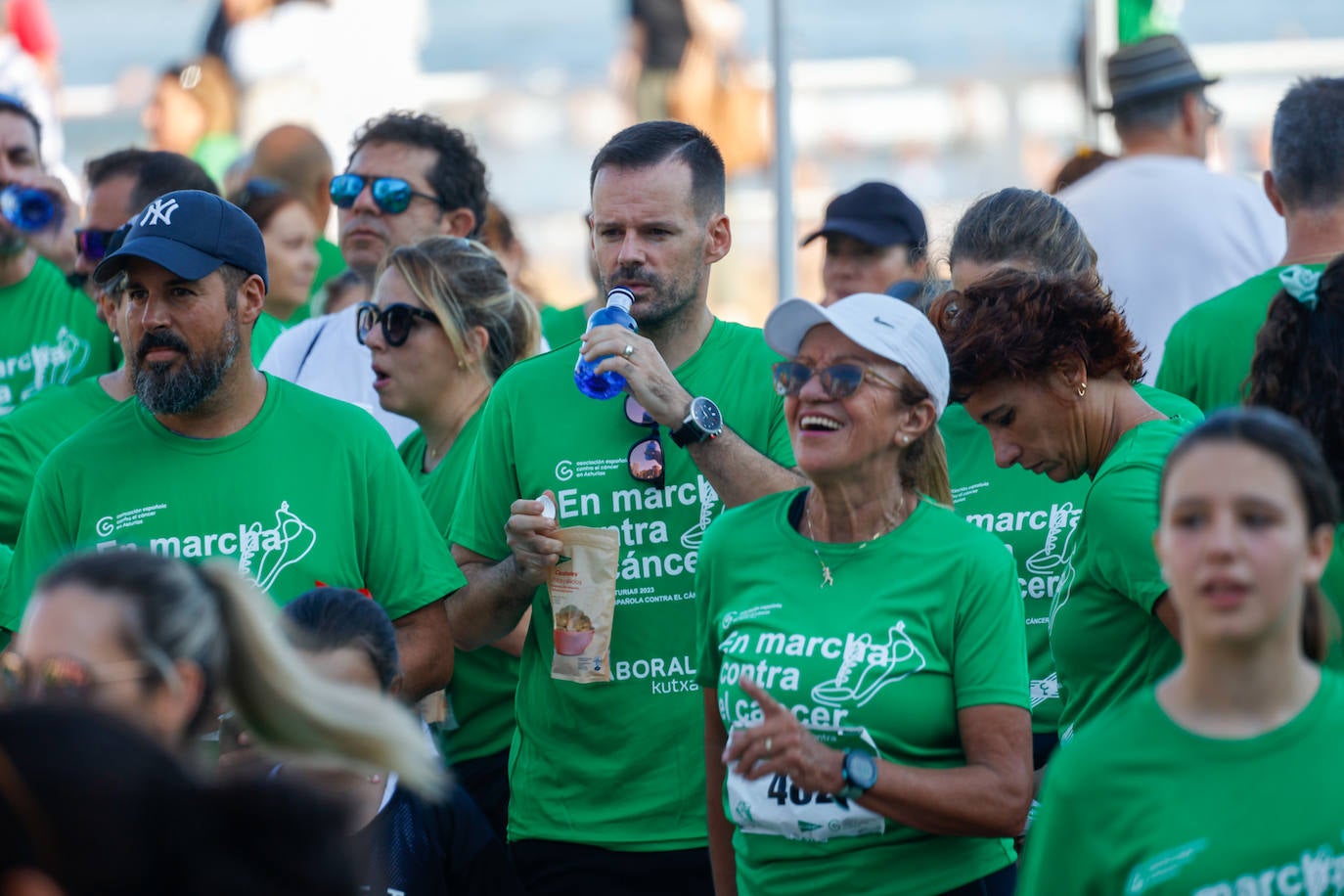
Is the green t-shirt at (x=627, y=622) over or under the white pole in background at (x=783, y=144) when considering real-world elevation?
under

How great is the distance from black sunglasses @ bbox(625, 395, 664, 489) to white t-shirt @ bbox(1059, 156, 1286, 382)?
7.33ft

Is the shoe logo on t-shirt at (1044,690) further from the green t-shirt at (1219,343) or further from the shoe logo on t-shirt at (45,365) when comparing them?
the shoe logo on t-shirt at (45,365)

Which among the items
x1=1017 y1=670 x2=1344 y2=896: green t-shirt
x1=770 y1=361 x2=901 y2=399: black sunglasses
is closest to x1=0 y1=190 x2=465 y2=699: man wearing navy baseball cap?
x1=770 y1=361 x2=901 y2=399: black sunglasses

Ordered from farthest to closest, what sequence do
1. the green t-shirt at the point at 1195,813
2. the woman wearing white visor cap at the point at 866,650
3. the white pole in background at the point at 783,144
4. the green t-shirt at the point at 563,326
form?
1. the white pole in background at the point at 783,144
2. the green t-shirt at the point at 563,326
3. the woman wearing white visor cap at the point at 866,650
4. the green t-shirt at the point at 1195,813

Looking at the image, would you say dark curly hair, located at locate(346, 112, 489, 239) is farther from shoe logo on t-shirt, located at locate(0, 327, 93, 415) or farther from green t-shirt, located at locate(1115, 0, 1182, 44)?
green t-shirt, located at locate(1115, 0, 1182, 44)

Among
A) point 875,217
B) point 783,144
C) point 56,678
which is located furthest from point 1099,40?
point 56,678

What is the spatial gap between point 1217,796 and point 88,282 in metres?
4.53

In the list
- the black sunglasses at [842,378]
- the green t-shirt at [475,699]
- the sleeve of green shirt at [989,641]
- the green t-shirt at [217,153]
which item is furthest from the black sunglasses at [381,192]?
the green t-shirt at [217,153]

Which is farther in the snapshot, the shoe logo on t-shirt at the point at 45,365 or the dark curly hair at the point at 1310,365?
the shoe logo on t-shirt at the point at 45,365

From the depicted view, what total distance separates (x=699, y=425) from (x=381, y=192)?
2.65m

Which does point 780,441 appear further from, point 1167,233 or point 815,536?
point 1167,233

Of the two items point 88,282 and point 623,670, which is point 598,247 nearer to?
point 623,670

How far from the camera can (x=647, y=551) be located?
400 cm

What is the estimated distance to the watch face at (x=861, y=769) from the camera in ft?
9.75
